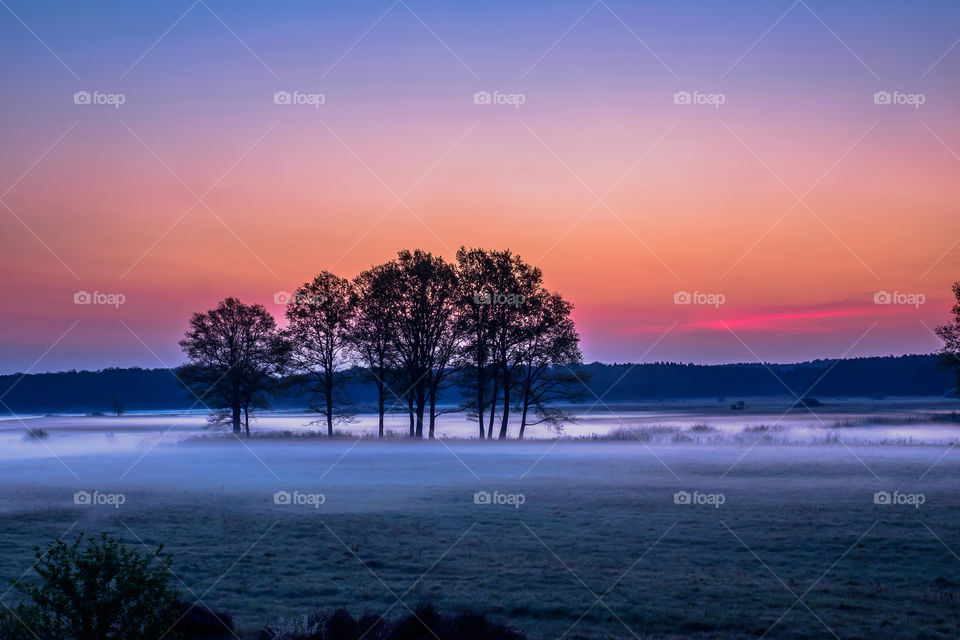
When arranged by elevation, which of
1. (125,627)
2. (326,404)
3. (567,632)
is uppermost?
(326,404)

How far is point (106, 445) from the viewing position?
6938cm

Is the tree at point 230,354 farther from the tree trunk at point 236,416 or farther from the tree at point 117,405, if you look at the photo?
the tree at point 117,405

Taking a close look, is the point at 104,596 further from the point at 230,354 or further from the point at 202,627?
the point at 230,354

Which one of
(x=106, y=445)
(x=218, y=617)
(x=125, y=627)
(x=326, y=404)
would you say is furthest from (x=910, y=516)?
(x=106, y=445)

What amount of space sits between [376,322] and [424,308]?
4.44m

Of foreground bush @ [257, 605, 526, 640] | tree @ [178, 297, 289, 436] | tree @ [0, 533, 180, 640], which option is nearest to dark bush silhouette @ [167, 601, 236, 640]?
foreground bush @ [257, 605, 526, 640]

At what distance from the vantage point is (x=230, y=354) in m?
77.1

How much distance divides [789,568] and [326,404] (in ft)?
196

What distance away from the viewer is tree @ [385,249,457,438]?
67.3m

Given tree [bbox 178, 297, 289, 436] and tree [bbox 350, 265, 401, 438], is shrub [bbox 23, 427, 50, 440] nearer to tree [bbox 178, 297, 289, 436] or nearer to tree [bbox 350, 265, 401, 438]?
tree [bbox 178, 297, 289, 436]

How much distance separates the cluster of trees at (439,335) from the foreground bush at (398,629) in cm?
5322

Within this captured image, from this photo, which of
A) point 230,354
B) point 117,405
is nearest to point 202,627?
point 230,354

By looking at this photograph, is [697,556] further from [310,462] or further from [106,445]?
[106,445]

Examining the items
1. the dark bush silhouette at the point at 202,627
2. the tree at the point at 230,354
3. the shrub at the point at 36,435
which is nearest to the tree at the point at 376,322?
the tree at the point at 230,354
